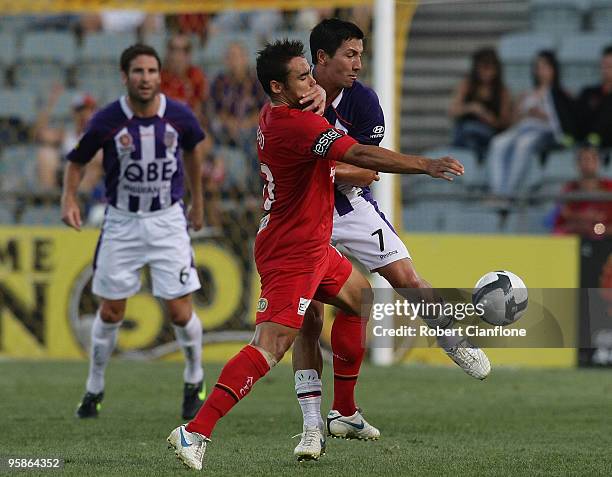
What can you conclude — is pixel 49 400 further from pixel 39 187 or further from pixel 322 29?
pixel 39 187

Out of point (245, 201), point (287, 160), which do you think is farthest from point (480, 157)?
point (287, 160)

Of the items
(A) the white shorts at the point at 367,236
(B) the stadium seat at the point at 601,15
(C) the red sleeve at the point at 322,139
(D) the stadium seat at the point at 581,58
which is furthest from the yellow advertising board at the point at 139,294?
(C) the red sleeve at the point at 322,139

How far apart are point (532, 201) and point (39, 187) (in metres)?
5.04

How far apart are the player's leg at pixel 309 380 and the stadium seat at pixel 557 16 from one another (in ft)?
29.1

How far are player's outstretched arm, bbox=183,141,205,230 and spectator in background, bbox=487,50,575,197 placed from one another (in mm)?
5651

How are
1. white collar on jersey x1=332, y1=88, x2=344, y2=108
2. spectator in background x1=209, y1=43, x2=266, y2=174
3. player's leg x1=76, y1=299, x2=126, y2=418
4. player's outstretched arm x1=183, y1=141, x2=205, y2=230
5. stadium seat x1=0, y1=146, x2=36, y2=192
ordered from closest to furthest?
white collar on jersey x1=332, y1=88, x2=344, y2=108 → player's leg x1=76, y1=299, x2=126, y2=418 → player's outstretched arm x1=183, y1=141, x2=205, y2=230 → spectator in background x1=209, y1=43, x2=266, y2=174 → stadium seat x1=0, y1=146, x2=36, y2=192

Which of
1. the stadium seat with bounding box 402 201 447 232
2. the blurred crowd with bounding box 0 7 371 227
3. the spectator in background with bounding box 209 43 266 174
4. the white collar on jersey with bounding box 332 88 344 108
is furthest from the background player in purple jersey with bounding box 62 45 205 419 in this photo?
the stadium seat with bounding box 402 201 447 232

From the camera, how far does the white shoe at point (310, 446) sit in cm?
604

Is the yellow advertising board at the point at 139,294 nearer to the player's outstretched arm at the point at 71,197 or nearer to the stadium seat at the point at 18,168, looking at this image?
the stadium seat at the point at 18,168

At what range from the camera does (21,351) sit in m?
12.4

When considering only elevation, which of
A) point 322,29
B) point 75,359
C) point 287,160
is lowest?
point 75,359

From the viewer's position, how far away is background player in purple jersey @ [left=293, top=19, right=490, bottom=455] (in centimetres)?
657

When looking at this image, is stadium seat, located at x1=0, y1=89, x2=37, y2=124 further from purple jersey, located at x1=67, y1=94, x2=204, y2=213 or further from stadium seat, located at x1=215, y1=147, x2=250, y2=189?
purple jersey, located at x1=67, y1=94, x2=204, y2=213

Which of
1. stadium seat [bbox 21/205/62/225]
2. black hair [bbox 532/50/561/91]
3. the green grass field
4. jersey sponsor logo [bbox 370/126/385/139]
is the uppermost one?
black hair [bbox 532/50/561/91]
